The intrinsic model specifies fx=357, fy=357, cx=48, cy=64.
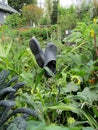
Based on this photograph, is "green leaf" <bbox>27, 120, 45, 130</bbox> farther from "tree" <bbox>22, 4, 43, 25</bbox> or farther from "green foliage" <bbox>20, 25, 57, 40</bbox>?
"tree" <bbox>22, 4, 43, 25</bbox>

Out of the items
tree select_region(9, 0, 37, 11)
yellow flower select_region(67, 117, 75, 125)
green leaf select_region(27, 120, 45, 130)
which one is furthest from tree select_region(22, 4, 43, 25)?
green leaf select_region(27, 120, 45, 130)

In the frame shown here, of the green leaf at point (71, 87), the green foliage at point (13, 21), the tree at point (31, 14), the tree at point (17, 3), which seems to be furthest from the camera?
the tree at point (17, 3)

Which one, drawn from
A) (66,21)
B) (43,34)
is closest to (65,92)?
(43,34)

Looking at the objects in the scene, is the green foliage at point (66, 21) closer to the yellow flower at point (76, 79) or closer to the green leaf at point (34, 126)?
the yellow flower at point (76, 79)

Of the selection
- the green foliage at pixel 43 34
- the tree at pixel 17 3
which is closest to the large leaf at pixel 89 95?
the green foliage at pixel 43 34

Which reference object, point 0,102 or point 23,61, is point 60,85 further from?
point 0,102

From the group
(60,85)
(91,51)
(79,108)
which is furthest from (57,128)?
(91,51)

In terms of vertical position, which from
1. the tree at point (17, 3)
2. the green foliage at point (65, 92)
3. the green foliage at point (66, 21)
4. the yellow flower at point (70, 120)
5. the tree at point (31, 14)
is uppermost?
the green foliage at point (65, 92)

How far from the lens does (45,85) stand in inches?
81.4

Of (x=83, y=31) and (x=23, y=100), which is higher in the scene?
(x=83, y=31)

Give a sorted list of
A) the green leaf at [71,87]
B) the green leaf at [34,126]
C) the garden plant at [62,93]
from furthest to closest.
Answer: the green leaf at [71,87] < the garden plant at [62,93] < the green leaf at [34,126]

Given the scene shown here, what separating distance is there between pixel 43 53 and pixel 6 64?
0.32 metres

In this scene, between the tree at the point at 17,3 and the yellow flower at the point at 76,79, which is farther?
the tree at the point at 17,3

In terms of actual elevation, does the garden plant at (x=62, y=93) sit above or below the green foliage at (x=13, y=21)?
above
